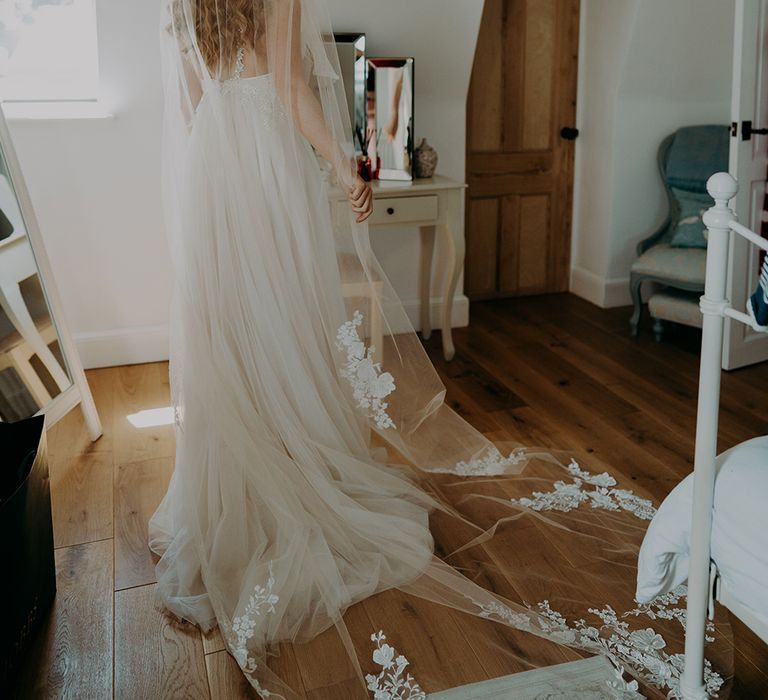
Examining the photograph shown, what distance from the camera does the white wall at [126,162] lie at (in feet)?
11.3

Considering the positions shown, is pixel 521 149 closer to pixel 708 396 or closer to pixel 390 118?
pixel 390 118

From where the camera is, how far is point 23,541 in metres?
1.91

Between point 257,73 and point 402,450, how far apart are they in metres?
1.17

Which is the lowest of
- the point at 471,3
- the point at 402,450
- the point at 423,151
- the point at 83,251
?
the point at 402,450

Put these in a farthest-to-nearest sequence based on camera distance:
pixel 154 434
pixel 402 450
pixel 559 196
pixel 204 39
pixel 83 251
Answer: pixel 559 196 < pixel 83 251 < pixel 154 434 < pixel 402 450 < pixel 204 39

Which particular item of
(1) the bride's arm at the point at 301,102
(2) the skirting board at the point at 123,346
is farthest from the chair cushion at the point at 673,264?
(2) the skirting board at the point at 123,346

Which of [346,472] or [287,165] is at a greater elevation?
[287,165]

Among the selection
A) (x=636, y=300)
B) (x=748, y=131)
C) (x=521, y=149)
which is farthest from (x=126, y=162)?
(x=748, y=131)

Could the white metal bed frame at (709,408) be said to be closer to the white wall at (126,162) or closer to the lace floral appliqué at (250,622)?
the lace floral appliqué at (250,622)

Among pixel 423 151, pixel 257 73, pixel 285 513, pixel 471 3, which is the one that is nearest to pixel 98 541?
pixel 285 513

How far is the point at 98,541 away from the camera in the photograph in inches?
95.0

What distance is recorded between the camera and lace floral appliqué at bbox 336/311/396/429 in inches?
90.7

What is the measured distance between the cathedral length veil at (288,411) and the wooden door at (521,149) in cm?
219

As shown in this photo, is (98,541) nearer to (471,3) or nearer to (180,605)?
(180,605)
